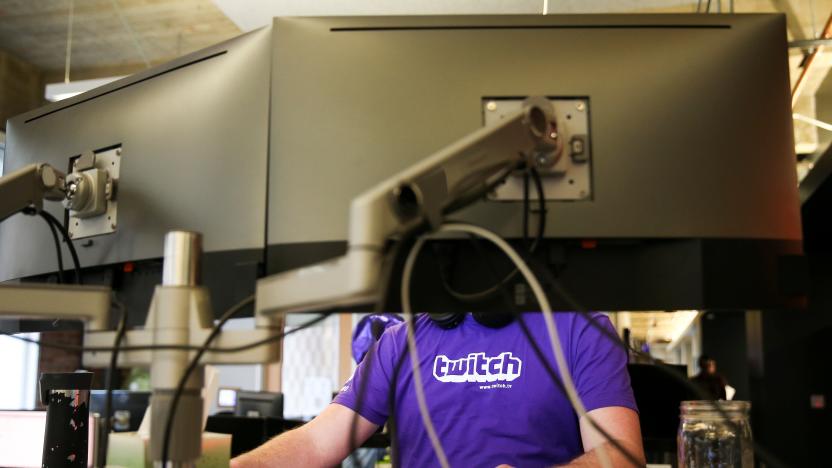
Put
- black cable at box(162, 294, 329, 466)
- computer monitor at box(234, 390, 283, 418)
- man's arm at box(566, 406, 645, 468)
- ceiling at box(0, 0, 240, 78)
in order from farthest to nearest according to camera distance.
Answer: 1. ceiling at box(0, 0, 240, 78)
2. computer monitor at box(234, 390, 283, 418)
3. man's arm at box(566, 406, 645, 468)
4. black cable at box(162, 294, 329, 466)

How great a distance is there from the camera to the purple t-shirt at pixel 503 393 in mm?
1659

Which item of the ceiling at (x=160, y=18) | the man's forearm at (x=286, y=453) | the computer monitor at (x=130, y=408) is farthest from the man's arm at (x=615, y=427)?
the ceiling at (x=160, y=18)

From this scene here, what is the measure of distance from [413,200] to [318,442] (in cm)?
107

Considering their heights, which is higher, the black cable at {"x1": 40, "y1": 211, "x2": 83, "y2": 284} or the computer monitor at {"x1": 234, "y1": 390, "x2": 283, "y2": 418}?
the black cable at {"x1": 40, "y1": 211, "x2": 83, "y2": 284}

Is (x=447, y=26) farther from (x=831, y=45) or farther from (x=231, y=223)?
(x=831, y=45)

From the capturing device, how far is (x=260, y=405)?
13.4 ft

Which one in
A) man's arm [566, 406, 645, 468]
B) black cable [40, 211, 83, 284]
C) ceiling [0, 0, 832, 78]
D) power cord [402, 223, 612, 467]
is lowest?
man's arm [566, 406, 645, 468]

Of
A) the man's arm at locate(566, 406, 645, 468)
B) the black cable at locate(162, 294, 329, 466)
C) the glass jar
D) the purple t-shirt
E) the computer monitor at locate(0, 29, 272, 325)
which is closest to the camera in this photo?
the black cable at locate(162, 294, 329, 466)

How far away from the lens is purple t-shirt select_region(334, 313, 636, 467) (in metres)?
1.66

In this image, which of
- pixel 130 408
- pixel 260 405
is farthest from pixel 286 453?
pixel 260 405

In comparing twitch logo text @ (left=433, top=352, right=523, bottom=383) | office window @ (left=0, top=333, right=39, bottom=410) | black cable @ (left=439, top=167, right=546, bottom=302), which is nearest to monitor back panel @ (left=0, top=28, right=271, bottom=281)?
black cable @ (left=439, top=167, right=546, bottom=302)

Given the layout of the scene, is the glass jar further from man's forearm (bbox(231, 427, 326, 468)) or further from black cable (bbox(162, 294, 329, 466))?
black cable (bbox(162, 294, 329, 466))

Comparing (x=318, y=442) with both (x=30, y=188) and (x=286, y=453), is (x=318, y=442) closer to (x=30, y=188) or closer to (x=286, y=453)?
(x=286, y=453)

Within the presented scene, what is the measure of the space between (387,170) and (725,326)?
27.9 ft
